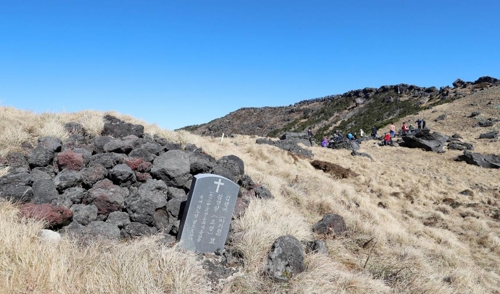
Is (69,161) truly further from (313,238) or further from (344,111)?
(344,111)

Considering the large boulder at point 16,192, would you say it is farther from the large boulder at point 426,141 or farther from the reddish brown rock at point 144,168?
the large boulder at point 426,141

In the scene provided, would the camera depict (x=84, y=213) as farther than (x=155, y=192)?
No

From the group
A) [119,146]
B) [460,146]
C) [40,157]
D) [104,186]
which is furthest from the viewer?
[460,146]

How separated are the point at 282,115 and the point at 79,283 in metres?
72.5

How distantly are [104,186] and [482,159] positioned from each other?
2358 cm

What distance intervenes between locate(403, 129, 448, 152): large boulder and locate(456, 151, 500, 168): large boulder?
249cm

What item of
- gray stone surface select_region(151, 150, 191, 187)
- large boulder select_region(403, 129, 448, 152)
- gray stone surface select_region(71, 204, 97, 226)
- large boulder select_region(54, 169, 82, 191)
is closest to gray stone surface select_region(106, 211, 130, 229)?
gray stone surface select_region(71, 204, 97, 226)

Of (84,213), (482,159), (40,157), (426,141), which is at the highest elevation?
(426,141)

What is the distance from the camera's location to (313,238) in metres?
6.57

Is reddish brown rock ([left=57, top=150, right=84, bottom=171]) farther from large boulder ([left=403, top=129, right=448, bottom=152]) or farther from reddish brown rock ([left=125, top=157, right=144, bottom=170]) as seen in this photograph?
large boulder ([left=403, top=129, right=448, bottom=152])

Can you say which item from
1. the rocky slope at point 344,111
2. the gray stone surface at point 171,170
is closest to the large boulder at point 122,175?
the gray stone surface at point 171,170

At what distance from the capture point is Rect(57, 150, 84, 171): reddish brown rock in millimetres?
6672

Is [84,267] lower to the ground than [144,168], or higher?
lower

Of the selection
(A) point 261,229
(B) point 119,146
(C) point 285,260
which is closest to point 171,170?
(B) point 119,146
